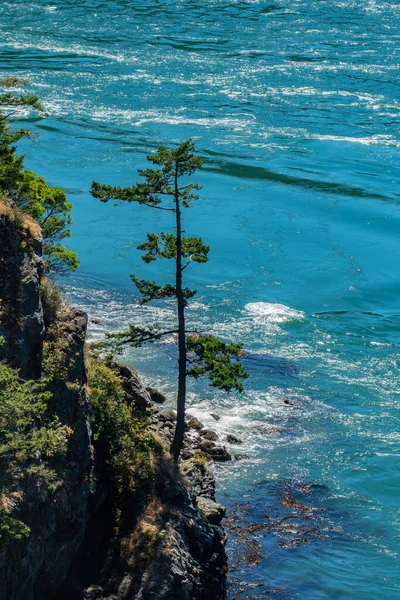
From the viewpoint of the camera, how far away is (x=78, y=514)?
2728 centimetres

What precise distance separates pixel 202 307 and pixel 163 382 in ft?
37.6

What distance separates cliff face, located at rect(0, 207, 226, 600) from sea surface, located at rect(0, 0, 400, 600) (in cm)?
349

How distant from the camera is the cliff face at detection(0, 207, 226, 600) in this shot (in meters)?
25.5

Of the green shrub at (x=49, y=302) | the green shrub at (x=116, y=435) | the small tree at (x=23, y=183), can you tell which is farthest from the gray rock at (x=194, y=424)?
the green shrub at (x=49, y=302)

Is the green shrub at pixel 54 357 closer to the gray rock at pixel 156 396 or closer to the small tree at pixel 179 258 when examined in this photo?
the small tree at pixel 179 258

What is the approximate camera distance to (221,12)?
4515 inches

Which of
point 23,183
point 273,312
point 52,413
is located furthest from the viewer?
point 273,312

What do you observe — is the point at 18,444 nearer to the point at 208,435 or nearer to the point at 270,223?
the point at 208,435

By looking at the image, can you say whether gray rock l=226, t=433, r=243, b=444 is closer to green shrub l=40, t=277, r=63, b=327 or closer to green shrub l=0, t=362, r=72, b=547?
green shrub l=40, t=277, r=63, b=327

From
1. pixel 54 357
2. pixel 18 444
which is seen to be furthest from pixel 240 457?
pixel 18 444

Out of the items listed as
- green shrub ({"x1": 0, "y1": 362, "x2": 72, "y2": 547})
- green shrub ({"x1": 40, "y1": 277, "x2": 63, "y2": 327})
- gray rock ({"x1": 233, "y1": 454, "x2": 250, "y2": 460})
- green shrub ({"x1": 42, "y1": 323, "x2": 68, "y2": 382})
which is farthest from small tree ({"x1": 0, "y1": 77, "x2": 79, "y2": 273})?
gray rock ({"x1": 233, "y1": 454, "x2": 250, "y2": 460})

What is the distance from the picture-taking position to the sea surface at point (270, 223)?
3847 centimetres

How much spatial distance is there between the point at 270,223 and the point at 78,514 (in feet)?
155

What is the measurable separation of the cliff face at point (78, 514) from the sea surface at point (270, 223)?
3486mm
